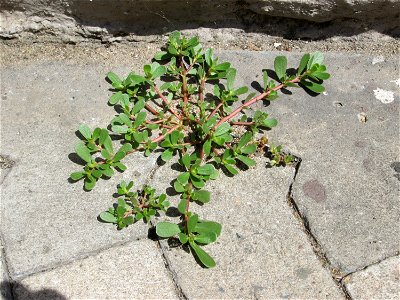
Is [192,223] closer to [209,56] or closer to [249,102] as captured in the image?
[249,102]

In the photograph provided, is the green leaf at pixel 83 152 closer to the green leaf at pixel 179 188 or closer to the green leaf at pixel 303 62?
the green leaf at pixel 179 188


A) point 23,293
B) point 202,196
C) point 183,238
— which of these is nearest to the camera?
point 23,293

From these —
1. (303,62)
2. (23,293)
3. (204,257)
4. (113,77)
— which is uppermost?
(303,62)

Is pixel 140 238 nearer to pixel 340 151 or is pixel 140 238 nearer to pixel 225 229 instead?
pixel 225 229

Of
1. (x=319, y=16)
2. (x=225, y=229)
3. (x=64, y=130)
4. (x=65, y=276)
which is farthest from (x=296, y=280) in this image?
(x=319, y=16)

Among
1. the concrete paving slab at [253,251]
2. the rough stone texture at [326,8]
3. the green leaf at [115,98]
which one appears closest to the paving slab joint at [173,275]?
the concrete paving slab at [253,251]

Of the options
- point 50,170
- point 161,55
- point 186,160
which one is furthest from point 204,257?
point 161,55
